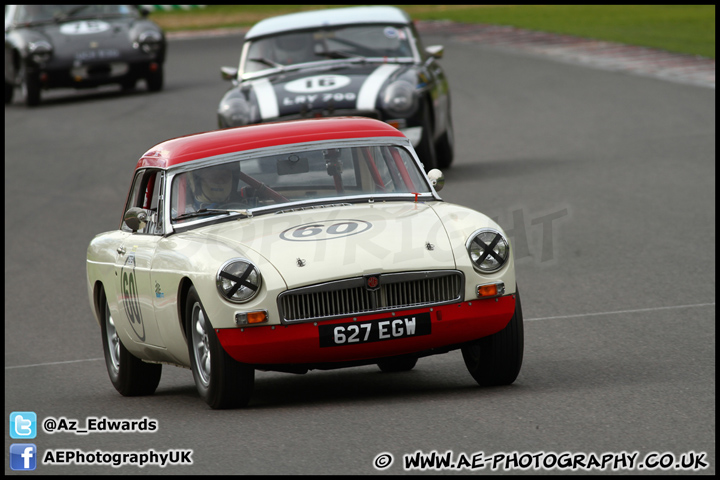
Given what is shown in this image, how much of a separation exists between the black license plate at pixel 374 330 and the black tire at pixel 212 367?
44 centimetres

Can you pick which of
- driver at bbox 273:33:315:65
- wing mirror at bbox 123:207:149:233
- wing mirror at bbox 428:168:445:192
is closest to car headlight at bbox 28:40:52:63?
driver at bbox 273:33:315:65

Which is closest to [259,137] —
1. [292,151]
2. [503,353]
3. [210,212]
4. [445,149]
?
[292,151]

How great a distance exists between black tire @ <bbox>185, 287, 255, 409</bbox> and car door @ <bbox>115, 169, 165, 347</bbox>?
1.47 feet

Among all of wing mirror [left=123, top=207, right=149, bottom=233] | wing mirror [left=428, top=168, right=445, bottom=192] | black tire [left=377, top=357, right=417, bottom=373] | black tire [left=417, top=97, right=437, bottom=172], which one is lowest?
black tire [left=377, top=357, right=417, bottom=373]

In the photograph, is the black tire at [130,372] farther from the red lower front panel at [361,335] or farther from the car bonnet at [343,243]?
the red lower front panel at [361,335]

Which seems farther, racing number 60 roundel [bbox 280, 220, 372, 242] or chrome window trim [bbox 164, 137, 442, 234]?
chrome window trim [bbox 164, 137, 442, 234]

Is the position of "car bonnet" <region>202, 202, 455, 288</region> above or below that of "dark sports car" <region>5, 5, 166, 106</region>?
above

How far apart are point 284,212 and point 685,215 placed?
632cm

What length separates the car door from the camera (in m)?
7.28

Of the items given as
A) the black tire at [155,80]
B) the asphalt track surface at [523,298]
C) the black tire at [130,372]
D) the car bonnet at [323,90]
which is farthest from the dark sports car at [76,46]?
the black tire at [130,372]

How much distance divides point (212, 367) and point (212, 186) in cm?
124

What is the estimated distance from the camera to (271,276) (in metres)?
6.38

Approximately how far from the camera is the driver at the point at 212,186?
7387 mm

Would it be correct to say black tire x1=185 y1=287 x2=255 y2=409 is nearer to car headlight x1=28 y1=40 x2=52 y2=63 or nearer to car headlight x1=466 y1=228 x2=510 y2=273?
car headlight x1=466 y1=228 x2=510 y2=273
